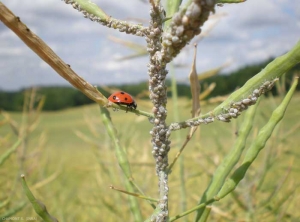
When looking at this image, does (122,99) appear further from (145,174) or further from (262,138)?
(145,174)

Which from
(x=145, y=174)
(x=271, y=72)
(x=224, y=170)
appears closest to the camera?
(x=271, y=72)

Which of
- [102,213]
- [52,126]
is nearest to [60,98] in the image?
[52,126]

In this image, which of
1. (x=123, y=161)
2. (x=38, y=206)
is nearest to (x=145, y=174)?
(x=123, y=161)

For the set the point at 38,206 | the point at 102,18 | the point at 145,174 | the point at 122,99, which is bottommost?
the point at 145,174

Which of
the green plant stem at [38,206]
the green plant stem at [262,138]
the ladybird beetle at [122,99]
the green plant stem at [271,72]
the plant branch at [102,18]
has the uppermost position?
the plant branch at [102,18]

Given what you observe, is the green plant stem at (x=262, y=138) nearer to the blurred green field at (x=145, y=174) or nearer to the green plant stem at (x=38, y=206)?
the blurred green field at (x=145, y=174)

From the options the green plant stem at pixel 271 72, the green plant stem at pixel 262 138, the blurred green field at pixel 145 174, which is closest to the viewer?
the green plant stem at pixel 271 72

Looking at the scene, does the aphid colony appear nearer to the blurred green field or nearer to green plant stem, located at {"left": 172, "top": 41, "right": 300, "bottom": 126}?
green plant stem, located at {"left": 172, "top": 41, "right": 300, "bottom": 126}

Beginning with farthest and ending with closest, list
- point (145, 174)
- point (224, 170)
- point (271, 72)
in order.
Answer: point (145, 174) < point (224, 170) < point (271, 72)

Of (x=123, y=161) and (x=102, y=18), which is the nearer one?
(x=102, y=18)

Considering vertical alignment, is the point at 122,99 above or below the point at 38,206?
above

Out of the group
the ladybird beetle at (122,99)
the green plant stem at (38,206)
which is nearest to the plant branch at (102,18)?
the ladybird beetle at (122,99)

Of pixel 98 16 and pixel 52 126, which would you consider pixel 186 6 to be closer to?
pixel 98 16
